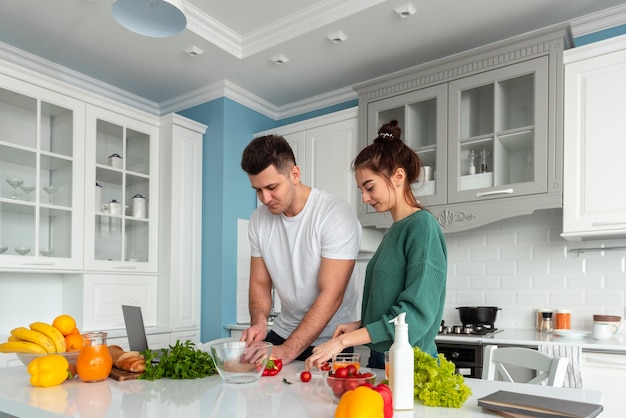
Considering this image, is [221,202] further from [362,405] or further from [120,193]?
[362,405]

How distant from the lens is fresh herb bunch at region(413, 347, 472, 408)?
3.57 feet

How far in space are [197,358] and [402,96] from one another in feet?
8.15

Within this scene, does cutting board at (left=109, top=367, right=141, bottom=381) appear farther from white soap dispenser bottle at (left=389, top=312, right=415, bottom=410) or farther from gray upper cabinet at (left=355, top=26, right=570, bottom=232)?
gray upper cabinet at (left=355, top=26, right=570, bottom=232)

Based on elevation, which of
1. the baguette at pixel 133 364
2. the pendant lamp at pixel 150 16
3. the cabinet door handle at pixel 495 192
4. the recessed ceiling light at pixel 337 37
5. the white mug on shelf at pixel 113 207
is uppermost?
the recessed ceiling light at pixel 337 37

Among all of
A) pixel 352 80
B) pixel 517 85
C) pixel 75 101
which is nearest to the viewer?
pixel 517 85

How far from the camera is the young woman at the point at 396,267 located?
133 centimetres

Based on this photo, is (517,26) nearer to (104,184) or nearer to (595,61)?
(595,61)

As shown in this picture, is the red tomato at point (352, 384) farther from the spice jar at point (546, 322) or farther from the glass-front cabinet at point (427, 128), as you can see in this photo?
the spice jar at point (546, 322)

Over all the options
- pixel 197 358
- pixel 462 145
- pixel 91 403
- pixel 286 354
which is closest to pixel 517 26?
pixel 462 145

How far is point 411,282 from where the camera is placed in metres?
1.37

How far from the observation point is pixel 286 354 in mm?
1654

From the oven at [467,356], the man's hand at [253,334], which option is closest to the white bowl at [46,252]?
the man's hand at [253,334]

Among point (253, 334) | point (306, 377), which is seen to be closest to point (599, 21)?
point (253, 334)

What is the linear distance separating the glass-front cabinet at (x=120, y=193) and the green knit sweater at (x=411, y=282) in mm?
2376
